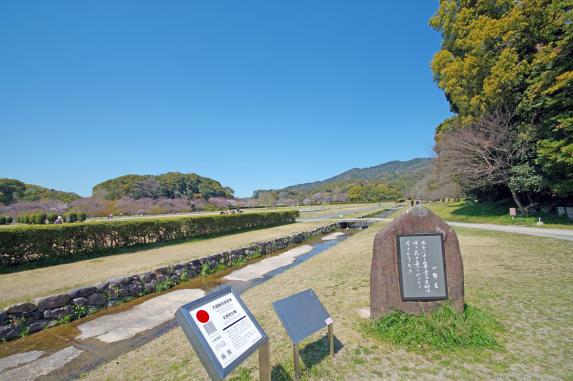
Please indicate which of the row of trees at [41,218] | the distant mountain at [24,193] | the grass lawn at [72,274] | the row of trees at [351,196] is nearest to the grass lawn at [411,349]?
the grass lawn at [72,274]

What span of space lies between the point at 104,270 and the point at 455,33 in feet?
78.9

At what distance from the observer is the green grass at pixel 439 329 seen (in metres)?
3.41

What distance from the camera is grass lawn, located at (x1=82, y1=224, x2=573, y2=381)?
2.97 meters

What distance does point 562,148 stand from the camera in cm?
1150

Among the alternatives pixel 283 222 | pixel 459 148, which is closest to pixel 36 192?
pixel 283 222

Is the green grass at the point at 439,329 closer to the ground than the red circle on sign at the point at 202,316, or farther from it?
closer to the ground

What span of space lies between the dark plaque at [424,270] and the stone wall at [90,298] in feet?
21.0

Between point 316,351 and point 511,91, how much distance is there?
19.2m

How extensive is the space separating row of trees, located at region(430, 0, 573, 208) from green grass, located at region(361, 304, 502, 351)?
40.8ft

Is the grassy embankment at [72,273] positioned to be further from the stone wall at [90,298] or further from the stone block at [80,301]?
the stone block at [80,301]

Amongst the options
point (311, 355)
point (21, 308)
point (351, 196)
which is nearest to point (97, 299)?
point (21, 308)

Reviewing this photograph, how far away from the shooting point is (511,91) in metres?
15.5

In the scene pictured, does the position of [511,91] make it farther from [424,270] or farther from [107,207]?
[107,207]

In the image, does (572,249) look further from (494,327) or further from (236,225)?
(236,225)
